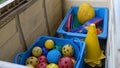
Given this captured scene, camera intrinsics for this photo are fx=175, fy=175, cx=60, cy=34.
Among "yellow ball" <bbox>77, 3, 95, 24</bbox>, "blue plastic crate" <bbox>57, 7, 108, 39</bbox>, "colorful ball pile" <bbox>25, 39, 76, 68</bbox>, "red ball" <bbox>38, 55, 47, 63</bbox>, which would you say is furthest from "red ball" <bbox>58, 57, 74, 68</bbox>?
"yellow ball" <bbox>77, 3, 95, 24</bbox>

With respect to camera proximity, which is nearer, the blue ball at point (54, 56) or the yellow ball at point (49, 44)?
the blue ball at point (54, 56)

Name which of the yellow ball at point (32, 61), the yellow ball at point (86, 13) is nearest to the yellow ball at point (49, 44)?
the yellow ball at point (32, 61)

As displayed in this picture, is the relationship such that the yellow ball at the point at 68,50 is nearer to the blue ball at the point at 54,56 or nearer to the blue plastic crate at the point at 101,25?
the blue ball at the point at 54,56

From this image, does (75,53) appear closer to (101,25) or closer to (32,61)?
(32,61)

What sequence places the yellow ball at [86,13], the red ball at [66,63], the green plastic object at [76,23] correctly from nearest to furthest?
the red ball at [66,63] < the yellow ball at [86,13] < the green plastic object at [76,23]

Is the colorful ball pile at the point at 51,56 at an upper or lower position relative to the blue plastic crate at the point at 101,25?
lower

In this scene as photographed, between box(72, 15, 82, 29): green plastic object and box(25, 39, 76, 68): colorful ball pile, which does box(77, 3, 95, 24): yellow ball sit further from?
box(25, 39, 76, 68): colorful ball pile

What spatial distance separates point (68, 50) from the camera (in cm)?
124

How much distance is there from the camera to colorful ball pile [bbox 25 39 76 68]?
116 cm

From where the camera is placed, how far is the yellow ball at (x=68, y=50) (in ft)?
4.07

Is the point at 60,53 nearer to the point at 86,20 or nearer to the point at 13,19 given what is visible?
the point at 13,19

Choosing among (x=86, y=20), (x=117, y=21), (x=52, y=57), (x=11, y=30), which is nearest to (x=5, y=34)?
(x=11, y=30)

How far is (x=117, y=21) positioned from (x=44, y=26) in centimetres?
107

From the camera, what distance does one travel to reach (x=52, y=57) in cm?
120
